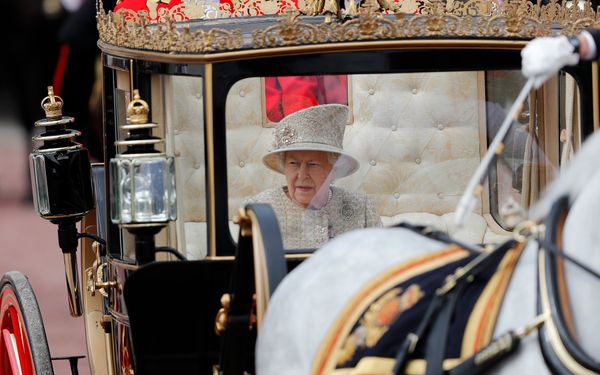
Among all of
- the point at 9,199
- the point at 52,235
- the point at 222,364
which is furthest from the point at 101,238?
the point at 9,199

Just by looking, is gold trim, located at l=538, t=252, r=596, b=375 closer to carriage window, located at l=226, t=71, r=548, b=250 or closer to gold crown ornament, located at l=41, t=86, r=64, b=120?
carriage window, located at l=226, t=71, r=548, b=250

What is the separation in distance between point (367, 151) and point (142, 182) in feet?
1.95

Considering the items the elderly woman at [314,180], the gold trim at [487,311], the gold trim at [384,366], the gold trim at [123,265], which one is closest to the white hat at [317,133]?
the elderly woman at [314,180]

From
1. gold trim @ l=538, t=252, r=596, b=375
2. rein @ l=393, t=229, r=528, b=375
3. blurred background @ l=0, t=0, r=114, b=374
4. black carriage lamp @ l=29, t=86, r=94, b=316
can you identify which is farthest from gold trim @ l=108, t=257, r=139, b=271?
blurred background @ l=0, t=0, r=114, b=374

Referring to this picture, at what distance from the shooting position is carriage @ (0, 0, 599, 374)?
135 inches

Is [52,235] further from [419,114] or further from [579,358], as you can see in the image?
[579,358]

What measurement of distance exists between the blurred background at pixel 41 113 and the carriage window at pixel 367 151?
360 cm

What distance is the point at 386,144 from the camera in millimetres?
3586

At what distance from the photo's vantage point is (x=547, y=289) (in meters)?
2.43

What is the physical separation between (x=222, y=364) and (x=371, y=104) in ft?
2.56

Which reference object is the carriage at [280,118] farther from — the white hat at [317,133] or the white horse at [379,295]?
the white horse at [379,295]

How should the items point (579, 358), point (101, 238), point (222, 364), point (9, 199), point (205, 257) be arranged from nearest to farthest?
point (579, 358) < point (222, 364) < point (205, 257) < point (101, 238) < point (9, 199)

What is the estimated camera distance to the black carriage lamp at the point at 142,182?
338 centimetres

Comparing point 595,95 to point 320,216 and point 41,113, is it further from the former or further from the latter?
point 41,113
